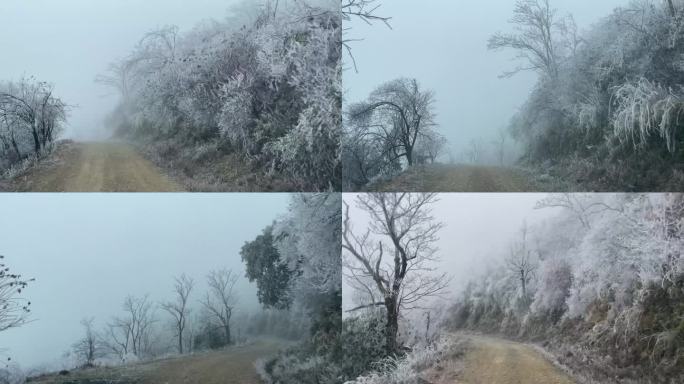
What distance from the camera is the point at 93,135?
4477 mm

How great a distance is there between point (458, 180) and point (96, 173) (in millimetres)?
2809

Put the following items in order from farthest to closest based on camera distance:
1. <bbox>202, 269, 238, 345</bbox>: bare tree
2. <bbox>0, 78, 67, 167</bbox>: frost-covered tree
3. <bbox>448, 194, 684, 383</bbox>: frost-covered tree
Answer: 1. <bbox>202, 269, 238, 345</bbox>: bare tree
2. <bbox>448, 194, 684, 383</bbox>: frost-covered tree
3. <bbox>0, 78, 67, 167</bbox>: frost-covered tree

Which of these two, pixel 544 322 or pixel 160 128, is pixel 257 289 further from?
pixel 544 322

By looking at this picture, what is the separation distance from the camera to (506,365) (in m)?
4.71

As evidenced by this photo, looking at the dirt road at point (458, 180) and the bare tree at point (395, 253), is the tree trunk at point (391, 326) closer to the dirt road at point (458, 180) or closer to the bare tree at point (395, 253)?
the bare tree at point (395, 253)

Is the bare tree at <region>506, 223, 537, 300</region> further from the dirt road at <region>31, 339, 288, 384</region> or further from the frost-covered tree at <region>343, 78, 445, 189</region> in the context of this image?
the dirt road at <region>31, 339, 288, 384</region>

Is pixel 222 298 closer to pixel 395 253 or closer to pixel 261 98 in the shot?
pixel 395 253

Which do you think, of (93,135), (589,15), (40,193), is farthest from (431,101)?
(40,193)

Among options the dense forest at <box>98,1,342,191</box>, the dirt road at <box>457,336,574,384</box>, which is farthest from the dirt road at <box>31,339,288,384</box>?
the dirt road at <box>457,336,574,384</box>

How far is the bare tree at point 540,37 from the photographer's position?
4699 mm

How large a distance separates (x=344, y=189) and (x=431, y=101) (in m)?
0.99

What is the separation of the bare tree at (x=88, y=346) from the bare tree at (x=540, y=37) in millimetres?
3726

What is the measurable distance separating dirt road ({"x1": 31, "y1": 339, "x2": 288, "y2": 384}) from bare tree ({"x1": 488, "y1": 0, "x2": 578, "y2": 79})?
2.97m

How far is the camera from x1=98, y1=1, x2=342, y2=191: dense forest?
464cm
